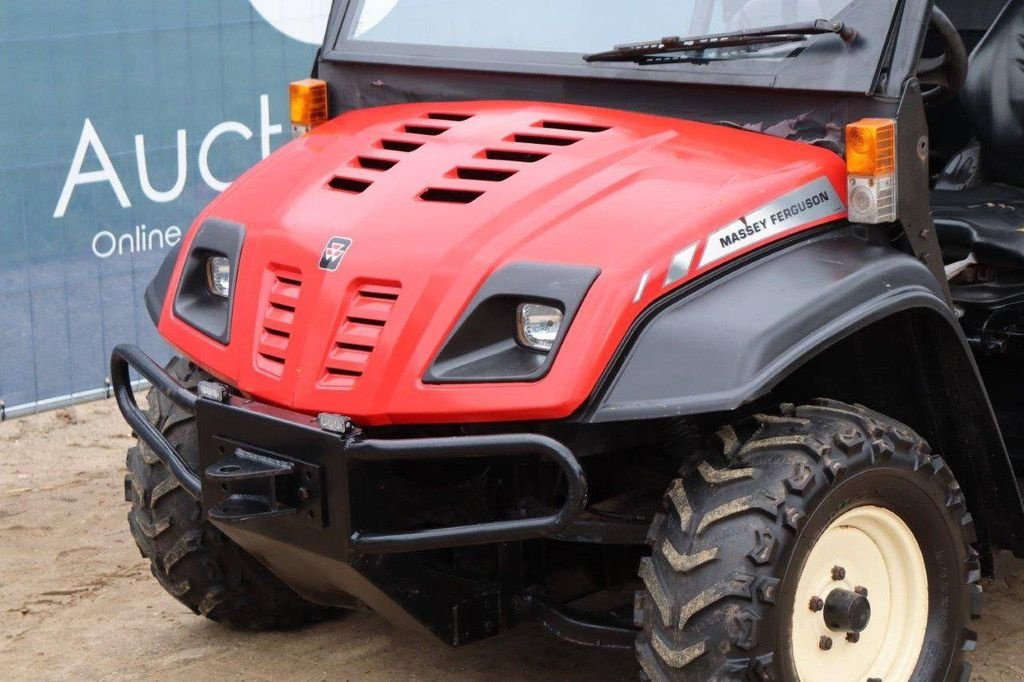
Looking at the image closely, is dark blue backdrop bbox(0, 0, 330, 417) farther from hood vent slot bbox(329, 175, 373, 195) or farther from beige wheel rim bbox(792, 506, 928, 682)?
beige wheel rim bbox(792, 506, 928, 682)

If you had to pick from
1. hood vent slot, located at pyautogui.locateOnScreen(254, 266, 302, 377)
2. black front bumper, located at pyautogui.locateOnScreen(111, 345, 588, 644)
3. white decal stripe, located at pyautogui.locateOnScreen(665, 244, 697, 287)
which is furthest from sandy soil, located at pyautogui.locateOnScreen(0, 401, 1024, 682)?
white decal stripe, located at pyautogui.locateOnScreen(665, 244, 697, 287)

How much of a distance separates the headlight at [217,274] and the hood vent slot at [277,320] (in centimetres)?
33

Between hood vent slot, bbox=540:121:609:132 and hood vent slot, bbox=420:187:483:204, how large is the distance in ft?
1.21

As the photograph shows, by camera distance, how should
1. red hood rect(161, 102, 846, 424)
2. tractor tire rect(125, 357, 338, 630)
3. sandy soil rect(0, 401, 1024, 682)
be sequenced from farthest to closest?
sandy soil rect(0, 401, 1024, 682) → tractor tire rect(125, 357, 338, 630) → red hood rect(161, 102, 846, 424)

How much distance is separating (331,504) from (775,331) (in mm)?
993

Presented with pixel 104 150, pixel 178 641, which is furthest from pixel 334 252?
pixel 104 150

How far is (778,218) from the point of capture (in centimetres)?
348

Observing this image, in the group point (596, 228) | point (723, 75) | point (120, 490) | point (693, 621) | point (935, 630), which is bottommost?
point (120, 490)

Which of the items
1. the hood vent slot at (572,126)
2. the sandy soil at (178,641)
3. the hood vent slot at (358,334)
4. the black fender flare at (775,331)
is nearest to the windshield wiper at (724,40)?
the hood vent slot at (572,126)

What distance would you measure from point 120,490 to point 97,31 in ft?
6.89

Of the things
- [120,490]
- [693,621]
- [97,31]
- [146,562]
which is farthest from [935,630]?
[97,31]

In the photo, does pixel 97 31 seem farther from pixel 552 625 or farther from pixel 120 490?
pixel 552 625

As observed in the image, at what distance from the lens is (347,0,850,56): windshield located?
4.00 meters

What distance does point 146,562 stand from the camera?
17.2 ft
